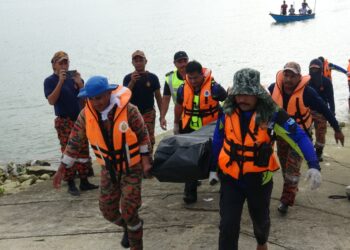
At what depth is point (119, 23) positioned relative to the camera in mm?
58094

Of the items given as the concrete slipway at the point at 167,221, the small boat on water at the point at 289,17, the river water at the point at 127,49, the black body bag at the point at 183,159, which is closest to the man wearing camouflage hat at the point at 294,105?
the concrete slipway at the point at 167,221

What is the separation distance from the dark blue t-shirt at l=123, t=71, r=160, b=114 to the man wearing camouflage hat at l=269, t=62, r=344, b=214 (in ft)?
7.26

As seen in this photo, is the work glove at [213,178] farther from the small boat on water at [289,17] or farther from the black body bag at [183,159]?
the small boat on water at [289,17]

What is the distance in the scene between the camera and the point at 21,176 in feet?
35.1

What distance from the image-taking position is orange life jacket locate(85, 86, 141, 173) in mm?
4227

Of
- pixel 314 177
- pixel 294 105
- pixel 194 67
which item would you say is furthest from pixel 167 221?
pixel 314 177

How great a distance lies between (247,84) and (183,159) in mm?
1054

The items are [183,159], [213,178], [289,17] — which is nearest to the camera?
[213,178]

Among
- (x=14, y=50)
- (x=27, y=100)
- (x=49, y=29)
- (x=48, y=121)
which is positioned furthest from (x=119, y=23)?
(x=48, y=121)

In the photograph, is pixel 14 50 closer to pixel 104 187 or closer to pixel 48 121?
pixel 48 121

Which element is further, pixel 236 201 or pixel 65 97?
pixel 65 97

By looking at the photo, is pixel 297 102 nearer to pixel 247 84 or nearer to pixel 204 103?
pixel 204 103

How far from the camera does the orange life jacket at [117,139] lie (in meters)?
4.23

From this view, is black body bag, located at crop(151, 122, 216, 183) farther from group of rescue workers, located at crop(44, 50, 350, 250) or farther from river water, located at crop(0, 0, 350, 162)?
river water, located at crop(0, 0, 350, 162)
